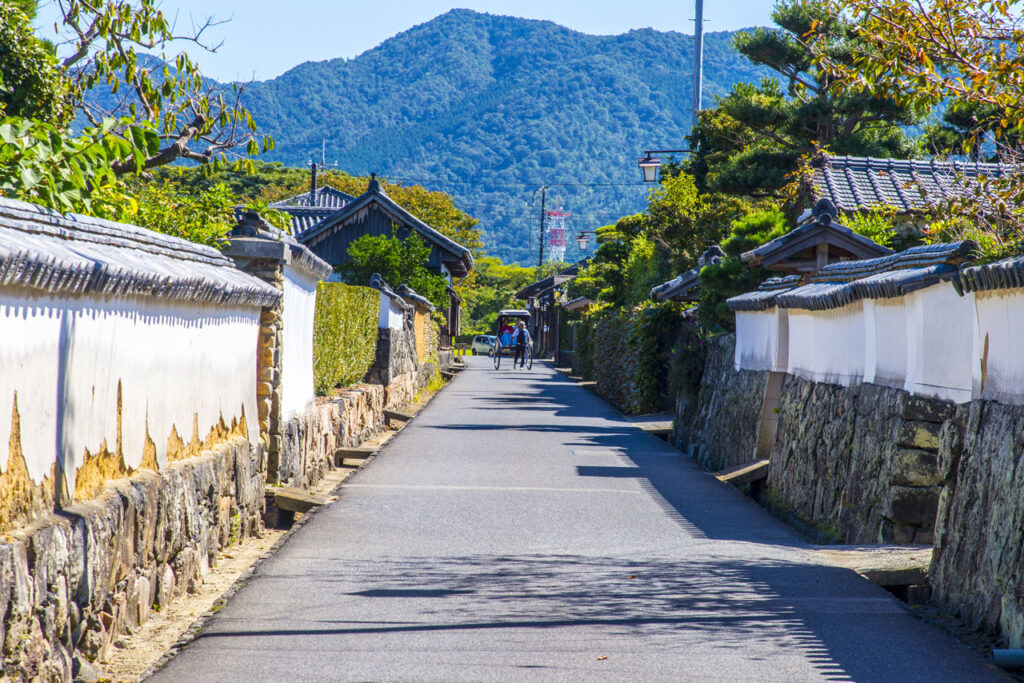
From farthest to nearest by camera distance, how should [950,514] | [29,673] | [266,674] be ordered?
1. [950,514]
2. [266,674]
3. [29,673]

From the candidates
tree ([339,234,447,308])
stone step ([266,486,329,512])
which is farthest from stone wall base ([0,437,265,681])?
tree ([339,234,447,308])

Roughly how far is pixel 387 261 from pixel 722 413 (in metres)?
16.6

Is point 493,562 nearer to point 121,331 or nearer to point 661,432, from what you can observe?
point 121,331

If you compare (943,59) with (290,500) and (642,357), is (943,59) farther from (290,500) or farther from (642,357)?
(642,357)

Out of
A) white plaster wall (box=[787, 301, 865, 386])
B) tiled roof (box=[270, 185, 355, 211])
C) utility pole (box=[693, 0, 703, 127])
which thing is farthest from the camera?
tiled roof (box=[270, 185, 355, 211])

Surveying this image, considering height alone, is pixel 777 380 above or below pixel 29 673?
above

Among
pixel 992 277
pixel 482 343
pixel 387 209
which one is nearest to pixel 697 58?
pixel 387 209

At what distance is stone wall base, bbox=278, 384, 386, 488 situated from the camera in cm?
1098

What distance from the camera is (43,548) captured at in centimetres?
465

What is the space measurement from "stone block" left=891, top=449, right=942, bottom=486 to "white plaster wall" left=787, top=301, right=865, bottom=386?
175 cm

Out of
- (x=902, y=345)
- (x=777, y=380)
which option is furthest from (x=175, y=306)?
(x=777, y=380)

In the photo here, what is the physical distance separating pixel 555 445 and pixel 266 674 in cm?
1211

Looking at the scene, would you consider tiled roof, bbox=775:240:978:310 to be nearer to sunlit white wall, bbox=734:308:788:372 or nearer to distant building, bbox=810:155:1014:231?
sunlit white wall, bbox=734:308:788:372

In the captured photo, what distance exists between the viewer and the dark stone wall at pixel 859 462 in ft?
28.2
